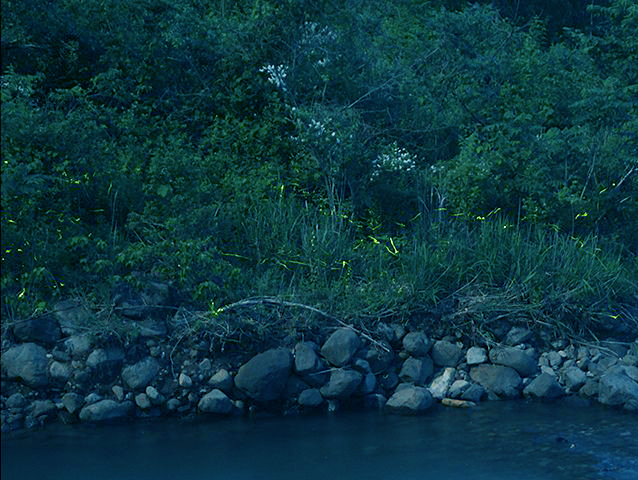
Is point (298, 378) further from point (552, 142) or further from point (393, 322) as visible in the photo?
point (552, 142)

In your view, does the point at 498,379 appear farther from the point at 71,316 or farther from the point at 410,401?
the point at 71,316

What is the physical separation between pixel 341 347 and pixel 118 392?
7.03 ft

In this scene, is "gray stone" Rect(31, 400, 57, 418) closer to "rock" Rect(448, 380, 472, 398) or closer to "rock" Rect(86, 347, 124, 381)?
"rock" Rect(86, 347, 124, 381)

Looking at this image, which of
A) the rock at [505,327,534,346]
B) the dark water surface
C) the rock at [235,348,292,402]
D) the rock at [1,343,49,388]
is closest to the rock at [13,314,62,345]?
the rock at [1,343,49,388]

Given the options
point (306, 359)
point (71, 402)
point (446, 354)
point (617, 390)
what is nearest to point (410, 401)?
point (446, 354)

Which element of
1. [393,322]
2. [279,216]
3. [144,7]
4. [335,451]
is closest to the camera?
[335,451]

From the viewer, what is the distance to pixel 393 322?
33.1 feet

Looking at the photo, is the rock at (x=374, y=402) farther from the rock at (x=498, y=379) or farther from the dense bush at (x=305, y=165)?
the rock at (x=498, y=379)

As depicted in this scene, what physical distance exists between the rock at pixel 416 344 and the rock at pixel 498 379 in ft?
1.74

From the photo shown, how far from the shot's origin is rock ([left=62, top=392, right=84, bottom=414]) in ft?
29.0

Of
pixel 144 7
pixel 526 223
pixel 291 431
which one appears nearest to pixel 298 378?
pixel 291 431

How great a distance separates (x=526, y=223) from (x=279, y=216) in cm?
312

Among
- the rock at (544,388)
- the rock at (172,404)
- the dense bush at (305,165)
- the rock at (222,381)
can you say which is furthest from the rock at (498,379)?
the rock at (172,404)

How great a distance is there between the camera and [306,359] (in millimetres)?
9336
